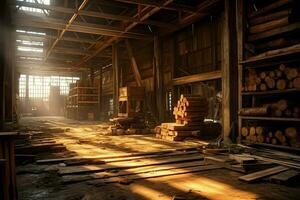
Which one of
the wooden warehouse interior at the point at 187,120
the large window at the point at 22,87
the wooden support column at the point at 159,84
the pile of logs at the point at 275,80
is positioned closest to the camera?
the wooden warehouse interior at the point at 187,120

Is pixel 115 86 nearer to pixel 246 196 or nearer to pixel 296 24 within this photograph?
pixel 296 24

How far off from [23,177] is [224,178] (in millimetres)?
3550

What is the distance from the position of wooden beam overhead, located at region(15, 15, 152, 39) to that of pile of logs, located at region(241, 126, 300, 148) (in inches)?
328

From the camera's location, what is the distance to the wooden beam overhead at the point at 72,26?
→ 1180cm

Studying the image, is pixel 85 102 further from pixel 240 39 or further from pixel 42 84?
pixel 42 84

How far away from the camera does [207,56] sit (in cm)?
1123

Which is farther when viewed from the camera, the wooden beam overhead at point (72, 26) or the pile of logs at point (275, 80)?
the wooden beam overhead at point (72, 26)

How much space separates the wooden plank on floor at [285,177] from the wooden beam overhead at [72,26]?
34.4 feet

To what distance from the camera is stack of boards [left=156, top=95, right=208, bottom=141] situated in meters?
9.46

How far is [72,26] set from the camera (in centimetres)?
1270

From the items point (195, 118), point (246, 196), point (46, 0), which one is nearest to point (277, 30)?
point (195, 118)

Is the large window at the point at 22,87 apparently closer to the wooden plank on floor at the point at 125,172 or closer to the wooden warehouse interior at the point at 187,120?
the wooden warehouse interior at the point at 187,120

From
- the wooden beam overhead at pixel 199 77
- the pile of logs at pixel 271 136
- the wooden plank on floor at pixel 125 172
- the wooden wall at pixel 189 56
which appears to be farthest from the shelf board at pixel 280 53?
the wooden wall at pixel 189 56

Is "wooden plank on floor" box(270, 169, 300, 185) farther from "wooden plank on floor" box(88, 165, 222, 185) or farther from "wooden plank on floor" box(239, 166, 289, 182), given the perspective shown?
"wooden plank on floor" box(88, 165, 222, 185)
